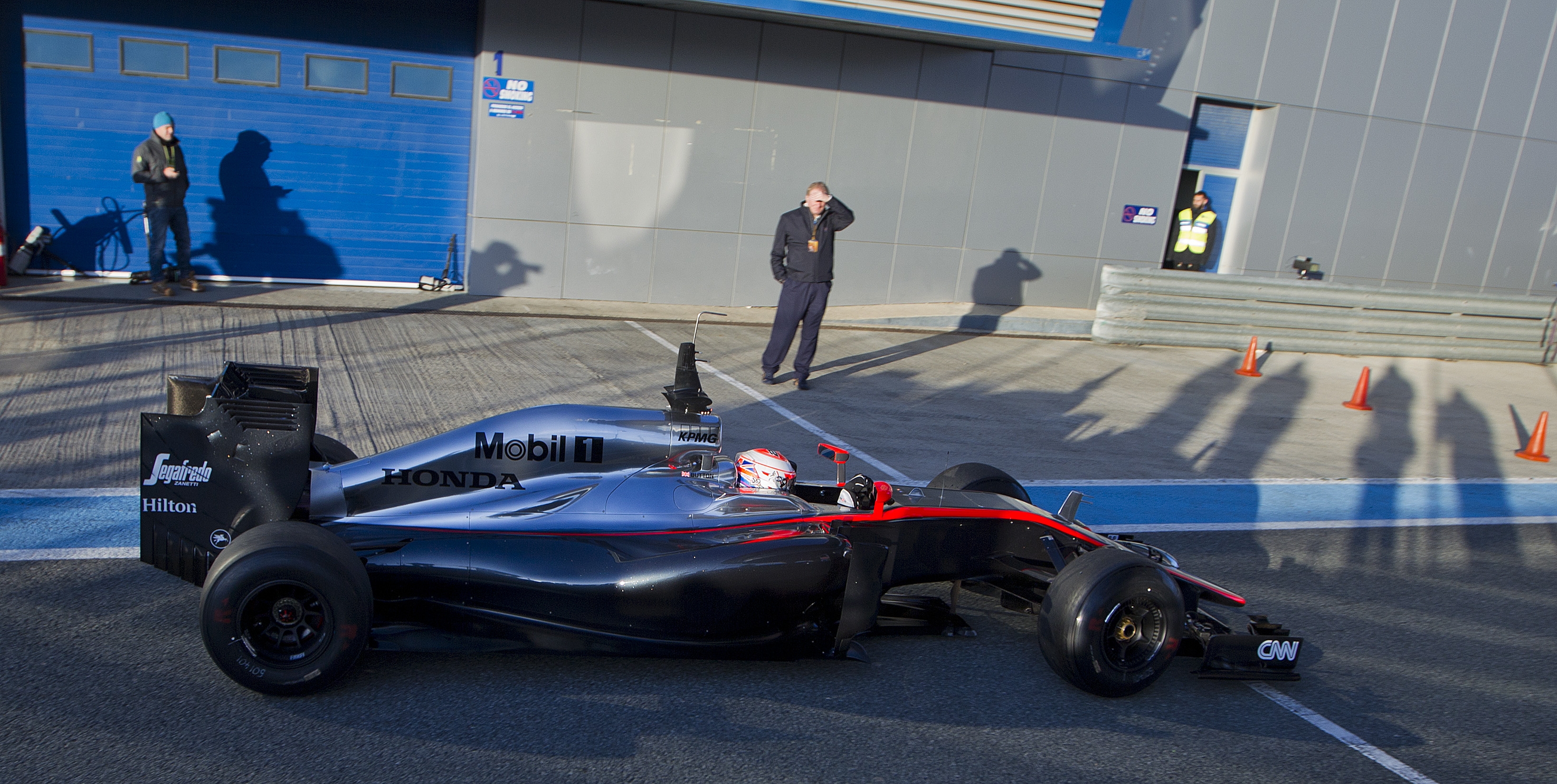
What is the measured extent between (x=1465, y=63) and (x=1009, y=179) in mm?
8136

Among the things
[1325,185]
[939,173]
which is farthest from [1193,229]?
[939,173]

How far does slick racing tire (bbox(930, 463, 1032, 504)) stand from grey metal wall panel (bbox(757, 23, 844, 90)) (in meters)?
8.59

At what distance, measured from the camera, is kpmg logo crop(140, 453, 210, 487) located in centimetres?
378

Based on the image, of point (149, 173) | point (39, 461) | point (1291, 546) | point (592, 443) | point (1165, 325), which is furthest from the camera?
point (1165, 325)

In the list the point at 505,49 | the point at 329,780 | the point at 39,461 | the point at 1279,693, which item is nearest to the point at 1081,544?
the point at 1279,693

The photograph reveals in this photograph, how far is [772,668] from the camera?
420 centimetres

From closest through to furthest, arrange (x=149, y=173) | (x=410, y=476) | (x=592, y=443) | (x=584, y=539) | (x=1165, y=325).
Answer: (x=584, y=539) → (x=410, y=476) → (x=592, y=443) → (x=149, y=173) → (x=1165, y=325)

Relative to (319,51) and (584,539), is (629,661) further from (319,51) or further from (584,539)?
(319,51)

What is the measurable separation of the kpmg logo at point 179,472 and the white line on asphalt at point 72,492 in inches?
81.5

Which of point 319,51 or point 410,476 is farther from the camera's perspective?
point 319,51

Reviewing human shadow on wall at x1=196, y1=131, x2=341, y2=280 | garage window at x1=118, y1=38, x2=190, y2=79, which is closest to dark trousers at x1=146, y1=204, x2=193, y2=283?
human shadow on wall at x1=196, y1=131, x2=341, y2=280

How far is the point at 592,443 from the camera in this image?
4613 millimetres

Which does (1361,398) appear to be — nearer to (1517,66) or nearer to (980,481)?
(980,481)

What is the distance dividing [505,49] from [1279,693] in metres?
10.3
